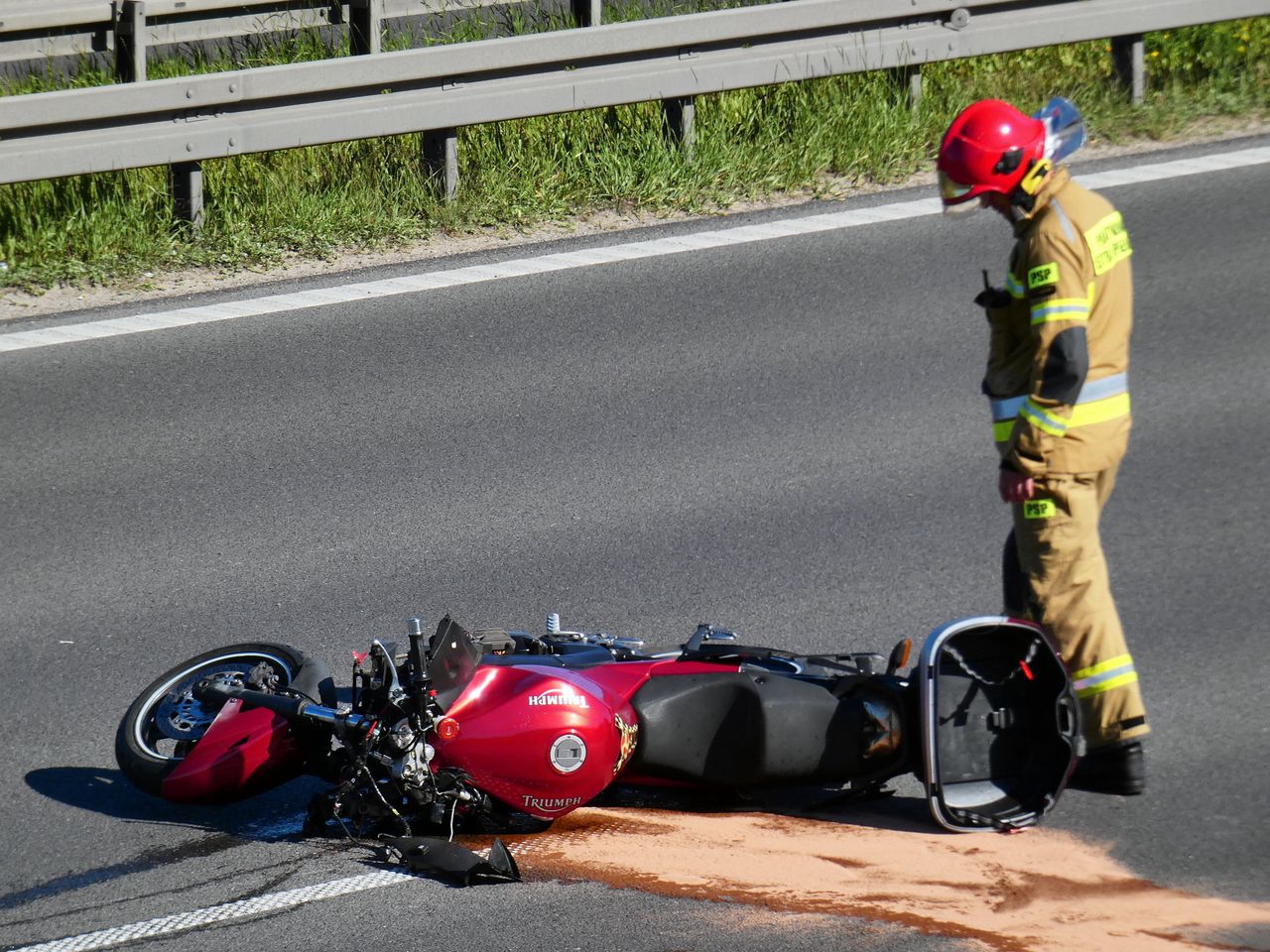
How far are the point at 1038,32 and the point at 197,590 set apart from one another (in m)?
7.33

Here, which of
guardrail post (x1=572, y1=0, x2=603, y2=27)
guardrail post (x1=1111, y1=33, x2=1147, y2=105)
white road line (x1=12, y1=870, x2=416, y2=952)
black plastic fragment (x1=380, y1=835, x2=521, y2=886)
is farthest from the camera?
guardrail post (x1=1111, y1=33, x2=1147, y2=105)

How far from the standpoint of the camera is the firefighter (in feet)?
16.8

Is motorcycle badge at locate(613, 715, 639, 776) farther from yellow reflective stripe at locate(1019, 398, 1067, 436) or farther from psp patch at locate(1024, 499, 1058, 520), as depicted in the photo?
yellow reflective stripe at locate(1019, 398, 1067, 436)

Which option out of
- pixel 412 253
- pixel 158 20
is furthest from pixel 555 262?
pixel 158 20

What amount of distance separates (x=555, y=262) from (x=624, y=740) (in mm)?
4844

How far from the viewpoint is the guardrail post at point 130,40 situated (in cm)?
966

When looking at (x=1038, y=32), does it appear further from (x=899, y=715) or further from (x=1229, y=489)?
(x=899, y=715)

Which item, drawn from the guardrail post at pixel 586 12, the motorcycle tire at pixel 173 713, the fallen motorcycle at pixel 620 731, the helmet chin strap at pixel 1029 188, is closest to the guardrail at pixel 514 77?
the guardrail post at pixel 586 12

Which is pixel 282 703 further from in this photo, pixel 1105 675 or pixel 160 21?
pixel 160 21

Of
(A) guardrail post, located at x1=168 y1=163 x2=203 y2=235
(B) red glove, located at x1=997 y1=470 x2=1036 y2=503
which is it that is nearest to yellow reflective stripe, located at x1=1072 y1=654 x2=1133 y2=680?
(B) red glove, located at x1=997 y1=470 x2=1036 y2=503

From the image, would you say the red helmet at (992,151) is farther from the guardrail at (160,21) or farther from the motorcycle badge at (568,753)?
the guardrail at (160,21)

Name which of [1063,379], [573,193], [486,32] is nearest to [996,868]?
[1063,379]

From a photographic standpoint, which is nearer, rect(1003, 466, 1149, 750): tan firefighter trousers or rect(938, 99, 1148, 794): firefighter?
rect(938, 99, 1148, 794): firefighter

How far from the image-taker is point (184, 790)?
518 centimetres
